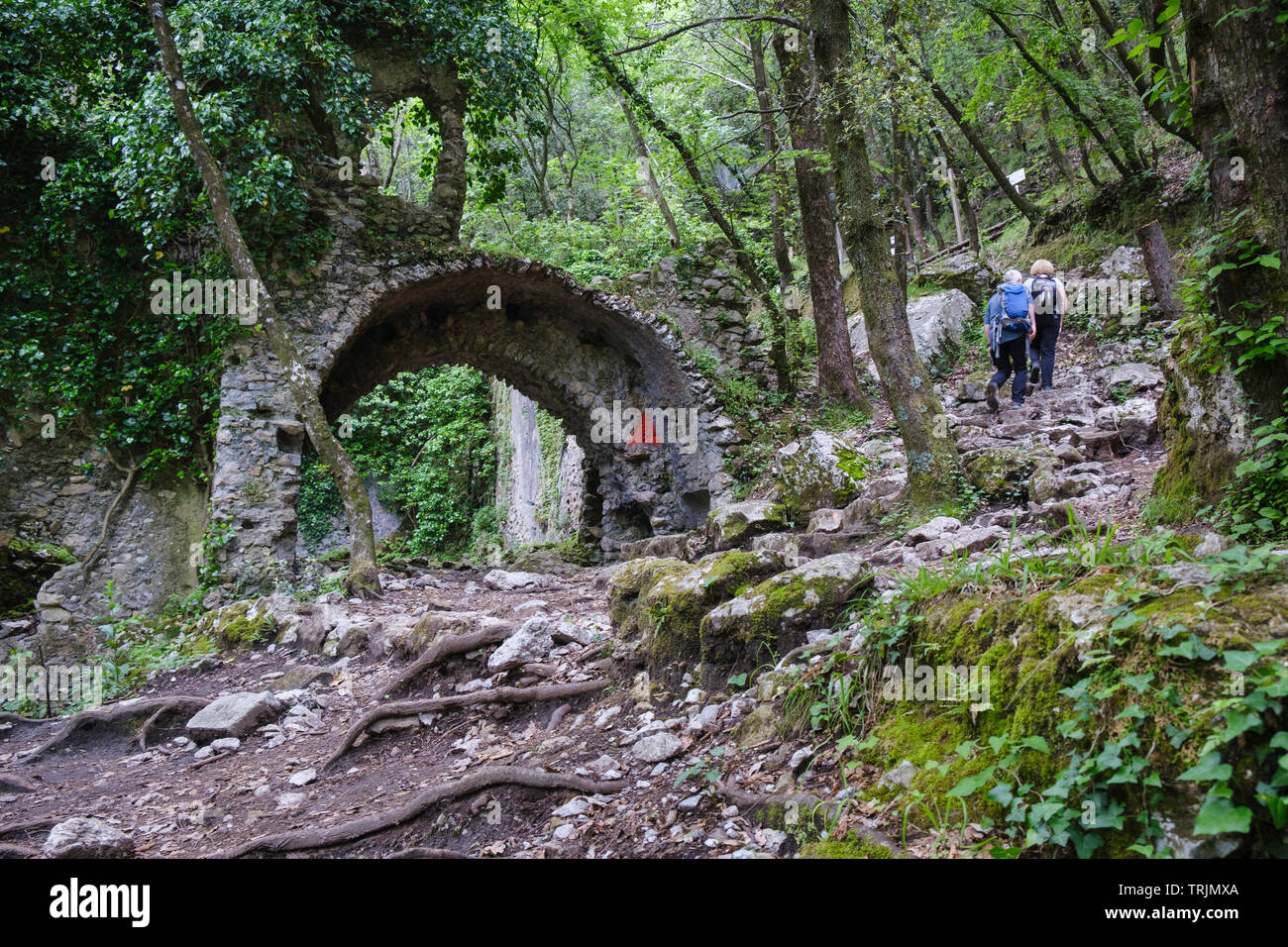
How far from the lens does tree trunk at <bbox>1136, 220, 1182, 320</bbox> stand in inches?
380

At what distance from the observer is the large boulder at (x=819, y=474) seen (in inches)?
304

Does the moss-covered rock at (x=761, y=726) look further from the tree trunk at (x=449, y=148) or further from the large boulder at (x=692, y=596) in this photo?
the tree trunk at (x=449, y=148)

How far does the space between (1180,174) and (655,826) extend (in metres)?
14.8

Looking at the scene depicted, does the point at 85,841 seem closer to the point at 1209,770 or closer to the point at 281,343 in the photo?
the point at 1209,770

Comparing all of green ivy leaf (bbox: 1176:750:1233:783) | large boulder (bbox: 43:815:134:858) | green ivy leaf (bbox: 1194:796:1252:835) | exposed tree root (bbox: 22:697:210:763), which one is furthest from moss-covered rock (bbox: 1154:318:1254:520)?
exposed tree root (bbox: 22:697:210:763)

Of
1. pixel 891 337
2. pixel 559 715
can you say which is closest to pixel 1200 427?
pixel 891 337

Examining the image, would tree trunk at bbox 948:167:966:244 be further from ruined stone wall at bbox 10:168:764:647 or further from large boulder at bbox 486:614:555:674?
large boulder at bbox 486:614:555:674

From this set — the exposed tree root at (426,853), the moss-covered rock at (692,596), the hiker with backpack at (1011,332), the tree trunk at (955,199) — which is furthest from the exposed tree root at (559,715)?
the tree trunk at (955,199)

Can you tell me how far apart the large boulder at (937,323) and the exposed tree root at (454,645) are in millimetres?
7987

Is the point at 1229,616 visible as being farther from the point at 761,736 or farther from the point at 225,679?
the point at 225,679

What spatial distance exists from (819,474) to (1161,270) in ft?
20.1

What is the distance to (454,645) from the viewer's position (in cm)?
520
